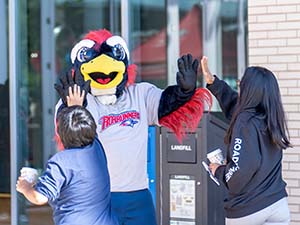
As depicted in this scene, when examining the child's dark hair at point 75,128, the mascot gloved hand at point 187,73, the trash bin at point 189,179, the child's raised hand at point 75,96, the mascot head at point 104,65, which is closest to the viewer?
the child's dark hair at point 75,128

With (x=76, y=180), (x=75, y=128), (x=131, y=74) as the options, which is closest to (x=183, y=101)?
(x=131, y=74)

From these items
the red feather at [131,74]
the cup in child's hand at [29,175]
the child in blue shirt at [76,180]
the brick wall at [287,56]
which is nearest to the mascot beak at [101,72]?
the red feather at [131,74]

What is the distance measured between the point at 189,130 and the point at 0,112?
349 centimetres

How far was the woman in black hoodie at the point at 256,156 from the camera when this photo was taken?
12.3ft

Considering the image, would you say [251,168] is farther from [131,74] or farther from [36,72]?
[36,72]

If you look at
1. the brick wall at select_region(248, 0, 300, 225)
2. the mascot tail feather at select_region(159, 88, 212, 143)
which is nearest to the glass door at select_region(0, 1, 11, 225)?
the brick wall at select_region(248, 0, 300, 225)

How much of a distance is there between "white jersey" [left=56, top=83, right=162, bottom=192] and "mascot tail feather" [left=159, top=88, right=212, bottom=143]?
0.17m

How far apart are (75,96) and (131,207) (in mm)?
736

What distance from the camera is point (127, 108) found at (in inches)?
167

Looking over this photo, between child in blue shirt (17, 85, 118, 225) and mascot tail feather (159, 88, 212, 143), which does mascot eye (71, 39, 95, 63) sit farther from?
child in blue shirt (17, 85, 118, 225)

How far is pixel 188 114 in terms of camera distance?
14.3ft

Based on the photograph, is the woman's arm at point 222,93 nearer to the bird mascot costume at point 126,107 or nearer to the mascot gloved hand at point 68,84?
the bird mascot costume at point 126,107

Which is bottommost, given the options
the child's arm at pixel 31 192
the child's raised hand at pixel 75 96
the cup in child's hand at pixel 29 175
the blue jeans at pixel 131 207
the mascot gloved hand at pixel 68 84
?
the blue jeans at pixel 131 207

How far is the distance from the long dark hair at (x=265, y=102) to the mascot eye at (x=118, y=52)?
829 mm
